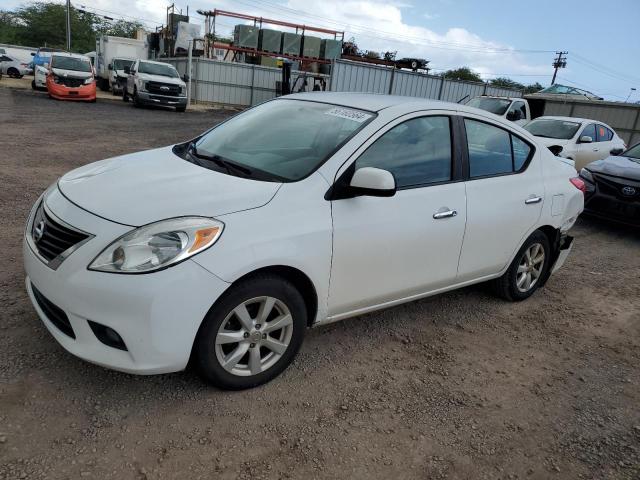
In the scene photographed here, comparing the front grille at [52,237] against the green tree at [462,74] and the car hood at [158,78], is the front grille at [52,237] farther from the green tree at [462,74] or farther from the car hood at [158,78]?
the green tree at [462,74]

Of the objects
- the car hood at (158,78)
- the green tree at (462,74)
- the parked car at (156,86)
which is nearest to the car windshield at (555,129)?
the parked car at (156,86)

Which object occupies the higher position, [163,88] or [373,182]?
[373,182]

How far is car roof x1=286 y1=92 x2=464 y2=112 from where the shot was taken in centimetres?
350

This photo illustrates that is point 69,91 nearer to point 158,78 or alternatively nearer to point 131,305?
point 158,78

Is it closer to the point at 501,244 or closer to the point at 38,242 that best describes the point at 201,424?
the point at 38,242

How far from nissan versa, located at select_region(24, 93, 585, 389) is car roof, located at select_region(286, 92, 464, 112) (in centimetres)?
2

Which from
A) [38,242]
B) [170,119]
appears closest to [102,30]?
[170,119]

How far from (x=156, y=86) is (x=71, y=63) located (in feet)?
10.9

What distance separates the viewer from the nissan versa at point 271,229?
2.44 meters

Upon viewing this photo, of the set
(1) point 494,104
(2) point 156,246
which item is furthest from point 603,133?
(2) point 156,246

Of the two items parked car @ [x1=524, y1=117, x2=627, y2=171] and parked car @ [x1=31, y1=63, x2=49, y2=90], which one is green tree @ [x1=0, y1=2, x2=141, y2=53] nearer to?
parked car @ [x1=31, y1=63, x2=49, y2=90]

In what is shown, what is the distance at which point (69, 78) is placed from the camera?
64.2 ft

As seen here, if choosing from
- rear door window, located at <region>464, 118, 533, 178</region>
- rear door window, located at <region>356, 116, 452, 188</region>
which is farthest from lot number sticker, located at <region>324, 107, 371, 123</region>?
rear door window, located at <region>464, 118, 533, 178</region>

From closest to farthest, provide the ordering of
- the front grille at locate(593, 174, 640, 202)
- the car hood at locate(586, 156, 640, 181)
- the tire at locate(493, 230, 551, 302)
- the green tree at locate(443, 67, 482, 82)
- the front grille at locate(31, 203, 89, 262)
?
the front grille at locate(31, 203, 89, 262), the tire at locate(493, 230, 551, 302), the front grille at locate(593, 174, 640, 202), the car hood at locate(586, 156, 640, 181), the green tree at locate(443, 67, 482, 82)
